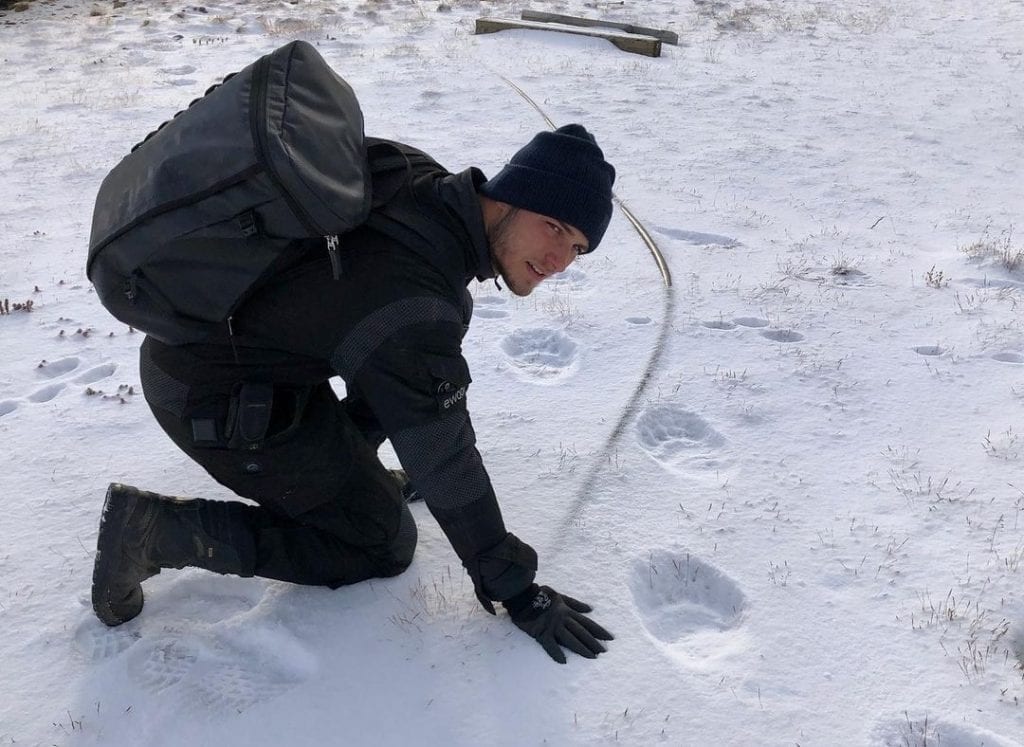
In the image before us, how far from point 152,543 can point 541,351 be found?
8.85ft

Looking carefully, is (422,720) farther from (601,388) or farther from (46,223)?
(46,223)

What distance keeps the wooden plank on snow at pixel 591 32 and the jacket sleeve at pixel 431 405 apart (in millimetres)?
10942

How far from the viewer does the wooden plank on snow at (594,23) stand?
13188mm

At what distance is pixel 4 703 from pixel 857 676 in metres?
2.78

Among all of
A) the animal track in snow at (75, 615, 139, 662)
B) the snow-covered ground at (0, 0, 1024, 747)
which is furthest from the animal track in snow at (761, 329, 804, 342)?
the animal track in snow at (75, 615, 139, 662)

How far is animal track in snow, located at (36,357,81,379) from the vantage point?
4978 millimetres

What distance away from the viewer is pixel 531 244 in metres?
2.97

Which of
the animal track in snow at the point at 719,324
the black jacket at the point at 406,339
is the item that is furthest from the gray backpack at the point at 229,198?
the animal track in snow at the point at 719,324

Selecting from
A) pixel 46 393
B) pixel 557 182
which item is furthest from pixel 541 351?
pixel 46 393

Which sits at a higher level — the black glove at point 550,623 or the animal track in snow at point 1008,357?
the black glove at point 550,623

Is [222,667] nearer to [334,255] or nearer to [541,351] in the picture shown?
[334,255]

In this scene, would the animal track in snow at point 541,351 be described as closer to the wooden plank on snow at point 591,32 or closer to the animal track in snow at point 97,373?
the animal track in snow at point 97,373

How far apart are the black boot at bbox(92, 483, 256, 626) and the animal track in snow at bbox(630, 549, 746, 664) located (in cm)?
145

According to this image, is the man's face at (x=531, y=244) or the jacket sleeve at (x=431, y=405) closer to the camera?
the jacket sleeve at (x=431, y=405)
